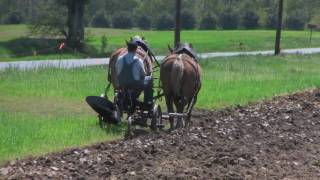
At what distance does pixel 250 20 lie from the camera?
106 m

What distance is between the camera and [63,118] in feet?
48.6

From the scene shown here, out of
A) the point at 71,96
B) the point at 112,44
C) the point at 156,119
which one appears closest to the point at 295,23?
the point at 112,44

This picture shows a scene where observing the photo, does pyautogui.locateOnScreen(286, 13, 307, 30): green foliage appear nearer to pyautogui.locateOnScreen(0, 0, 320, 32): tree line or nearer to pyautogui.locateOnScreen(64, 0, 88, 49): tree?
pyautogui.locateOnScreen(0, 0, 320, 32): tree line

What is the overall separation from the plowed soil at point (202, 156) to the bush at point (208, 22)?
9284cm

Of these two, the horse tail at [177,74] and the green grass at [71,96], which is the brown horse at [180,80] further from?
the green grass at [71,96]

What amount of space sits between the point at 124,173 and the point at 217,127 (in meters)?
4.79

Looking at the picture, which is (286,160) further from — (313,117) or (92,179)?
(313,117)

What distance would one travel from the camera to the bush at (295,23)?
361 feet

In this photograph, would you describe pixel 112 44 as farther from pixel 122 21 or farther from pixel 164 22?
pixel 122 21

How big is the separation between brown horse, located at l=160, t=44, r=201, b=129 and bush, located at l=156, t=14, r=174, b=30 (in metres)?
87.3

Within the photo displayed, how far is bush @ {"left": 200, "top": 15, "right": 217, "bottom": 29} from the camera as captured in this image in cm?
10718

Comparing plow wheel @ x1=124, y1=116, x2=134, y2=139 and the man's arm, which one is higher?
the man's arm

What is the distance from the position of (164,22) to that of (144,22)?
210 inches

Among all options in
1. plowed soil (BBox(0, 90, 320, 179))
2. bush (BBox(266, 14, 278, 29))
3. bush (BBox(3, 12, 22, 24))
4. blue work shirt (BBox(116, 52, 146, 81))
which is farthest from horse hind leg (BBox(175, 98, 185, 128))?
bush (BBox(266, 14, 278, 29))
